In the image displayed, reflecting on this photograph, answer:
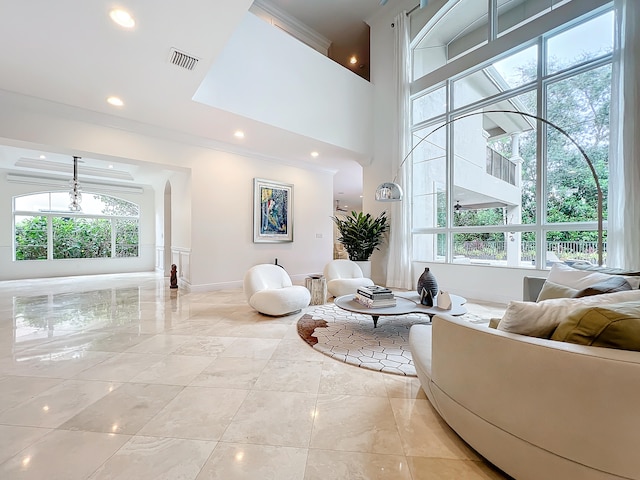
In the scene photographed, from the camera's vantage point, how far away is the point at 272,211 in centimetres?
Answer: 628

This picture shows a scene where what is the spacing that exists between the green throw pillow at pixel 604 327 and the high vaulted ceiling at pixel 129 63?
301 centimetres

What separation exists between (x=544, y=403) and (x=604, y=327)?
0.35 meters

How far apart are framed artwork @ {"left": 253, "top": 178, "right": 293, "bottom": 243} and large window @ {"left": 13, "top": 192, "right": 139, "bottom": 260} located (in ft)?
18.3

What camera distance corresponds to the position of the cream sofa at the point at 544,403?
0.88 metres

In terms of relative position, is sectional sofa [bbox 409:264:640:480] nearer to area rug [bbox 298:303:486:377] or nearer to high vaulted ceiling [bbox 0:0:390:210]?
area rug [bbox 298:303:486:377]

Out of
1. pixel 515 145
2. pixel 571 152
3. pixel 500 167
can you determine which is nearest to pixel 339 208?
pixel 500 167

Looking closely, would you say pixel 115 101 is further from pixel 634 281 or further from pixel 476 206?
pixel 476 206

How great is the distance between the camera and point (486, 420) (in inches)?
47.8

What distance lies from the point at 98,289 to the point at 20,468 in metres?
5.61

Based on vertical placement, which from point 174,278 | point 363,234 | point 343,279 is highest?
point 363,234

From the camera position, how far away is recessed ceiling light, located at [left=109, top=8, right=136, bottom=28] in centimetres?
232

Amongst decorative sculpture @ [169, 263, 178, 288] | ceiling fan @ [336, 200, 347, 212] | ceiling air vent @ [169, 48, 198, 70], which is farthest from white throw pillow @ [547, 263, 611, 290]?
ceiling fan @ [336, 200, 347, 212]

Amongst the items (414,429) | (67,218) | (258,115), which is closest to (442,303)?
(414,429)

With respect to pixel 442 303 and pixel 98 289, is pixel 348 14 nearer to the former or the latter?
pixel 442 303
